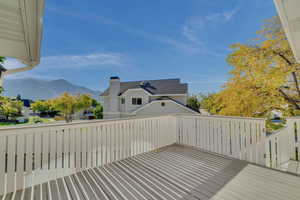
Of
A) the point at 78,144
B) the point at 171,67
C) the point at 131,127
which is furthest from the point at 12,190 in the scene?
the point at 171,67

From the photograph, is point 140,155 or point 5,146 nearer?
point 5,146

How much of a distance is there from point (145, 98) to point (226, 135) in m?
12.6

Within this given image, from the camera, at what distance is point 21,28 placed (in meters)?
1.60

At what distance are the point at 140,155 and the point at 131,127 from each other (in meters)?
0.78

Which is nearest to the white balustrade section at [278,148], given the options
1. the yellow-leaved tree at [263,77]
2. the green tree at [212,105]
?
the yellow-leaved tree at [263,77]

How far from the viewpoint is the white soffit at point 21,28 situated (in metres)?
1.20

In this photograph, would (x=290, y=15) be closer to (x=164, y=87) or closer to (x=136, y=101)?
(x=136, y=101)

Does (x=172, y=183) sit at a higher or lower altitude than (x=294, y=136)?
lower

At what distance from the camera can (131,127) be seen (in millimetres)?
3867

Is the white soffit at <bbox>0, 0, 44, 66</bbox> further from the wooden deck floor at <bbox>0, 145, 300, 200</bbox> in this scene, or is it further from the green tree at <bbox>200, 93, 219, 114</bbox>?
the green tree at <bbox>200, 93, 219, 114</bbox>

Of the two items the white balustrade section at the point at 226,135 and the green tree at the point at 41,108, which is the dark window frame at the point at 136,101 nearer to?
the white balustrade section at the point at 226,135

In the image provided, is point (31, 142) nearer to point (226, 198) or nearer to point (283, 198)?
point (226, 198)

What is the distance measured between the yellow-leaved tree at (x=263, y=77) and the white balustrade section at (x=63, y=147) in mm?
4012

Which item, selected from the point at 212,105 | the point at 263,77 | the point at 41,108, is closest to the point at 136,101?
the point at 212,105
